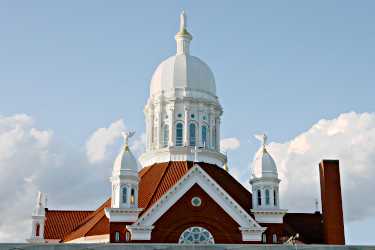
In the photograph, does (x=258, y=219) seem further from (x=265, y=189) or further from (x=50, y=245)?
(x=50, y=245)

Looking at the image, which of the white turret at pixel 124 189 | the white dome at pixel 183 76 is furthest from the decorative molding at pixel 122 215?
the white dome at pixel 183 76

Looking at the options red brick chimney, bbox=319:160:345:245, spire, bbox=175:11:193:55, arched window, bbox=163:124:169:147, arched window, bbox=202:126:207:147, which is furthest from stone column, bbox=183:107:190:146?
red brick chimney, bbox=319:160:345:245

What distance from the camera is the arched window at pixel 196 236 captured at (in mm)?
59562

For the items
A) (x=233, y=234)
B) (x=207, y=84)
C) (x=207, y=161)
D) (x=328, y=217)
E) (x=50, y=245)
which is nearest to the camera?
(x=50, y=245)

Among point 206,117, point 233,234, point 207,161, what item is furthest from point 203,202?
point 206,117

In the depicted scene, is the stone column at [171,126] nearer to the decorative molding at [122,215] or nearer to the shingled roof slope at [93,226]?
the shingled roof slope at [93,226]

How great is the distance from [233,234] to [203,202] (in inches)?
150

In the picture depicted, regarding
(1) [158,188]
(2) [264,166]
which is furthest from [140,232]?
(2) [264,166]

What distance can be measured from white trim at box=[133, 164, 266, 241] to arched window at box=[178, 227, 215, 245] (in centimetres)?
259

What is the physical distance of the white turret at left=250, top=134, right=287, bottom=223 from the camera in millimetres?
62344

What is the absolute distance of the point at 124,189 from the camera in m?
61.6

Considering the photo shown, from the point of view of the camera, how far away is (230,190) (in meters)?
64.9

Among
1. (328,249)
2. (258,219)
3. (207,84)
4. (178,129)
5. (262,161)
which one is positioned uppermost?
(207,84)

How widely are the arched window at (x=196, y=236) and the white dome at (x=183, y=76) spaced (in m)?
18.3
